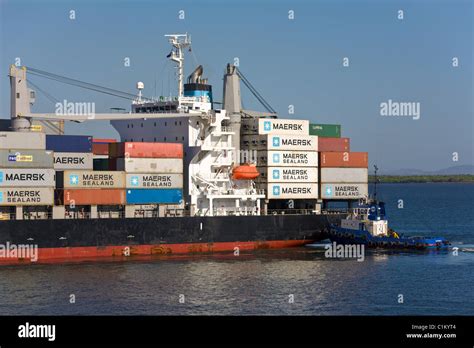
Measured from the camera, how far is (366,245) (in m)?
53.7

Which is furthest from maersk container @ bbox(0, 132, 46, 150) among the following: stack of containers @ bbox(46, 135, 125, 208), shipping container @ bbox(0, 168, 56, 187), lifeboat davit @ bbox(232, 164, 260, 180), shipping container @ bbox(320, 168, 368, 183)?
shipping container @ bbox(320, 168, 368, 183)

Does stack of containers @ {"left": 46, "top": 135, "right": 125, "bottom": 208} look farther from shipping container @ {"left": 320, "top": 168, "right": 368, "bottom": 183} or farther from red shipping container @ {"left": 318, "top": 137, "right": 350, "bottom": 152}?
red shipping container @ {"left": 318, "top": 137, "right": 350, "bottom": 152}

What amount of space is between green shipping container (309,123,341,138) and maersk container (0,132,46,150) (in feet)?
69.3

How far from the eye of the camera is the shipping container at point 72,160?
48188mm

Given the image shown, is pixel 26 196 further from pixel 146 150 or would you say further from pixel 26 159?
pixel 146 150

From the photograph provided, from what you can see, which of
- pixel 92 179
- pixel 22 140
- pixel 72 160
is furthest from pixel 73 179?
pixel 22 140

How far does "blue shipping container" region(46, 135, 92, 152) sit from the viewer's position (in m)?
48.2

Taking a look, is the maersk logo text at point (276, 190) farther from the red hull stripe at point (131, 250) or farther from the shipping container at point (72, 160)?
the shipping container at point (72, 160)

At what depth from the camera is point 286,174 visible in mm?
56156

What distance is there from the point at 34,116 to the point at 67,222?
687cm

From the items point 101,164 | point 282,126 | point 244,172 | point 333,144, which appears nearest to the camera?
point 101,164

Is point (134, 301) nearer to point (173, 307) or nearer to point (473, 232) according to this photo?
point (173, 307)

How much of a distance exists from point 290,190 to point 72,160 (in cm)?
1577

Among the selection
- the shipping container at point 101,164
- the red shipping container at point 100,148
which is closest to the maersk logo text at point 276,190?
the shipping container at point 101,164
